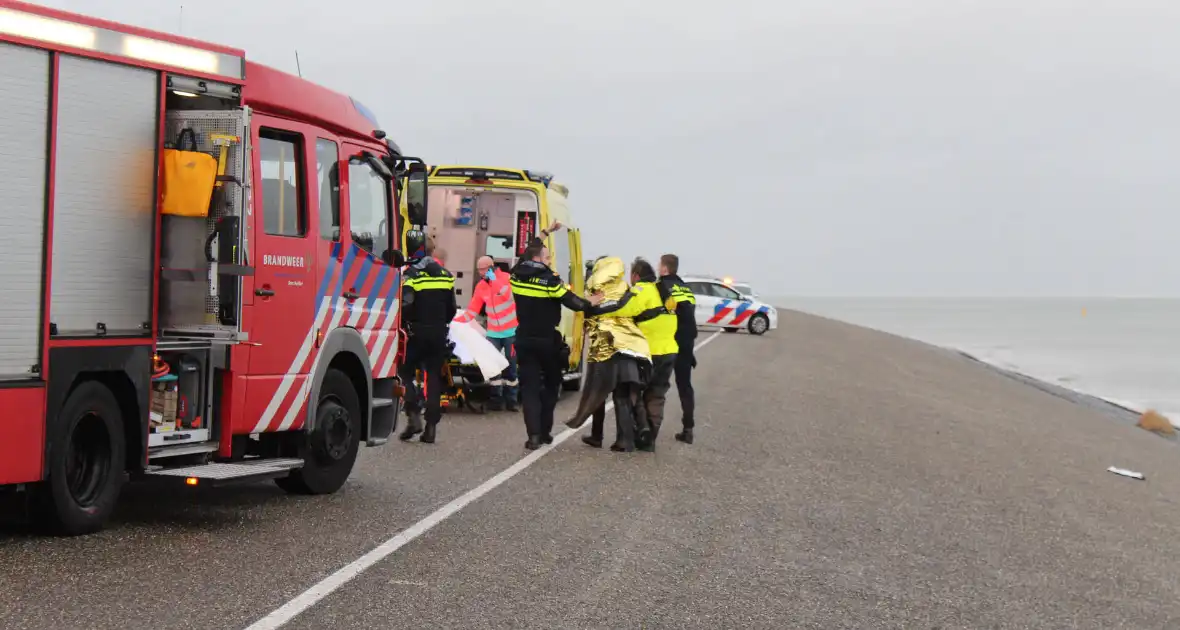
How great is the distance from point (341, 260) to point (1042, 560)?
5123 mm

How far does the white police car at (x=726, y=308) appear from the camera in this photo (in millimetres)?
46719

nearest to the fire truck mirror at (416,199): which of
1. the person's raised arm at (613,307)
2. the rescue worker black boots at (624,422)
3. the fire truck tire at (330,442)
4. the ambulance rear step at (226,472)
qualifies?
the fire truck tire at (330,442)

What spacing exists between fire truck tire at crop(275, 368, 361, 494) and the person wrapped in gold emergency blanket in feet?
12.2

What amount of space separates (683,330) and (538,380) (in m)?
1.92

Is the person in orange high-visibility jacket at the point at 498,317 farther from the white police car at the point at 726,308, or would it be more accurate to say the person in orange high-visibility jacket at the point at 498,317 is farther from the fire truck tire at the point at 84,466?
the white police car at the point at 726,308

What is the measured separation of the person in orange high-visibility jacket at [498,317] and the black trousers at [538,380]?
295 cm

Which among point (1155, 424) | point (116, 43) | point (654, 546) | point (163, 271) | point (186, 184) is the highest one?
point (116, 43)

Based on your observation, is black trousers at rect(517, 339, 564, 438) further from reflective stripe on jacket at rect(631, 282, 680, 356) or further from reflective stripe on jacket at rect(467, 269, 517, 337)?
reflective stripe on jacket at rect(467, 269, 517, 337)

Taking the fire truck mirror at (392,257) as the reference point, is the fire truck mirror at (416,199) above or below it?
above

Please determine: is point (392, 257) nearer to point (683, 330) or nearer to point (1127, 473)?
point (683, 330)

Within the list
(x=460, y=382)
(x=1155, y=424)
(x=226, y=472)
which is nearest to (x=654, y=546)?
(x=226, y=472)

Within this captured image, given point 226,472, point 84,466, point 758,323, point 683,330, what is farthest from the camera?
point 758,323

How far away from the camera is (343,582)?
24.0 feet

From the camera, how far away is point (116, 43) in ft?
26.7
